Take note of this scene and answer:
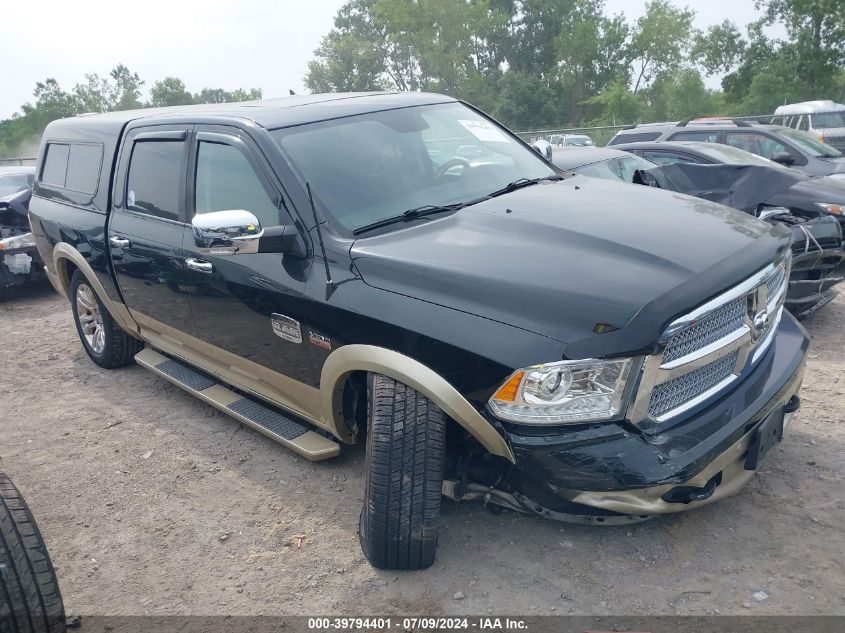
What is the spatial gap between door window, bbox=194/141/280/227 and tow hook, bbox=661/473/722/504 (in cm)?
211

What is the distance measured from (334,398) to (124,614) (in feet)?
4.07

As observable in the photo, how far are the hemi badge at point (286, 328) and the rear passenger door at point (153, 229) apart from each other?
0.91m

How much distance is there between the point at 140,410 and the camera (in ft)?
16.4

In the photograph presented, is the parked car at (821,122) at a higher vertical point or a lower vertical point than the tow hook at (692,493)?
higher

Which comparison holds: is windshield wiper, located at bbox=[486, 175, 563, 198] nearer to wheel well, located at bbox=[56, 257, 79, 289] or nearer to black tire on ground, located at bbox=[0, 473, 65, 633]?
black tire on ground, located at bbox=[0, 473, 65, 633]

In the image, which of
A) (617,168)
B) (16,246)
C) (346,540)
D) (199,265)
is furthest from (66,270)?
(617,168)

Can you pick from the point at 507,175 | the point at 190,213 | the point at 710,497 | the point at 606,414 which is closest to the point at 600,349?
the point at 606,414

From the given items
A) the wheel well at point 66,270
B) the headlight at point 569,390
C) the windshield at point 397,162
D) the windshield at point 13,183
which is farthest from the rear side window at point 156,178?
the windshield at point 13,183

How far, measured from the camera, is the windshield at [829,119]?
58.6ft

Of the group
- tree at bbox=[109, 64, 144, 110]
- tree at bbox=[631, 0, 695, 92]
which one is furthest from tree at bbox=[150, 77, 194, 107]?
tree at bbox=[631, 0, 695, 92]

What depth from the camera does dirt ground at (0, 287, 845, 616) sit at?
2.78 metres

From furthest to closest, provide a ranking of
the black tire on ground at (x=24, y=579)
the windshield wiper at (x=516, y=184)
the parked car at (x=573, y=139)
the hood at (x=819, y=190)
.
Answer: the parked car at (x=573, y=139) < the hood at (x=819, y=190) < the windshield wiper at (x=516, y=184) < the black tire on ground at (x=24, y=579)

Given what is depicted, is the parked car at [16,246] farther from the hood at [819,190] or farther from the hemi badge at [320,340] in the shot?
the hood at [819,190]

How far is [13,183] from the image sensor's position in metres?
9.31
